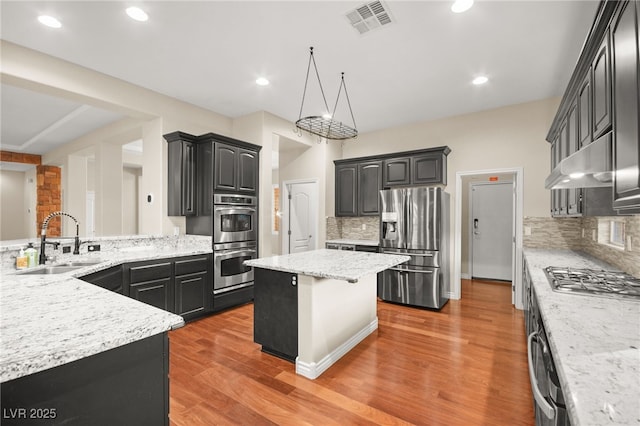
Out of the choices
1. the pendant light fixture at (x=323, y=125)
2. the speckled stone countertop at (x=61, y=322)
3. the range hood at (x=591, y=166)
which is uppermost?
the pendant light fixture at (x=323, y=125)

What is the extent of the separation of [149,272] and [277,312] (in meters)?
1.57

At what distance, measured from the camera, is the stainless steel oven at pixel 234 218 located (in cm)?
404

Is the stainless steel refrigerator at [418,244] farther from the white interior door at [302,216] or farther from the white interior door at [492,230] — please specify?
the white interior door at [492,230]

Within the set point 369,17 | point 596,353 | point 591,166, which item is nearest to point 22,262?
point 369,17

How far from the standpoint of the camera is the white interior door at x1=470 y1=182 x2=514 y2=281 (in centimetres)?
604

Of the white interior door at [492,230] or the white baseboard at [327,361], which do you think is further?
the white interior door at [492,230]

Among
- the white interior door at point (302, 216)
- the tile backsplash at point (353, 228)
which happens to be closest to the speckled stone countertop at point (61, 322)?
the white interior door at point (302, 216)

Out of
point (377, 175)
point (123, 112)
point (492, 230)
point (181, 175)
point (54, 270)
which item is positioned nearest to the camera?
point (54, 270)

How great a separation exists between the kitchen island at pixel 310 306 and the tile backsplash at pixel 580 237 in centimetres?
171

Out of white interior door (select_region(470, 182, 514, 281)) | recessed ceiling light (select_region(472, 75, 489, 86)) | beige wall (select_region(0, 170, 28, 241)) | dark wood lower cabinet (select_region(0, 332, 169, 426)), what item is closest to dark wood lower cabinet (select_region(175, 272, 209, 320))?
dark wood lower cabinet (select_region(0, 332, 169, 426))

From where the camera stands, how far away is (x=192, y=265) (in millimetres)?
3705

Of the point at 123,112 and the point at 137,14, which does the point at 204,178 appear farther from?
the point at 137,14

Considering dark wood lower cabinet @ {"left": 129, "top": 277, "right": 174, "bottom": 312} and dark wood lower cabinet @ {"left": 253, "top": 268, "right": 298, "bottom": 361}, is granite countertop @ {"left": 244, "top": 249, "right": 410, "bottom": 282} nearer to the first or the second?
dark wood lower cabinet @ {"left": 253, "top": 268, "right": 298, "bottom": 361}

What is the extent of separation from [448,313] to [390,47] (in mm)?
3396
